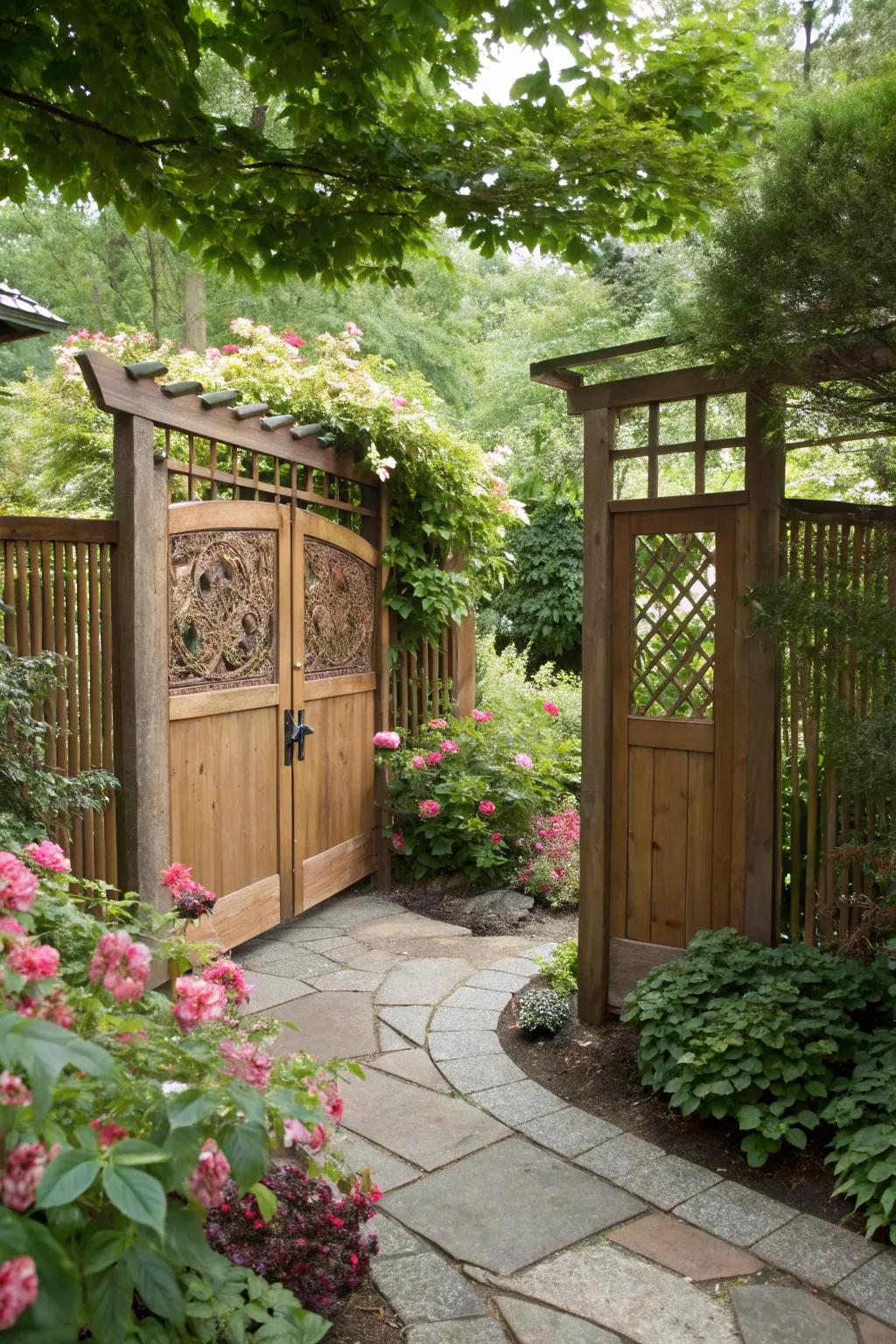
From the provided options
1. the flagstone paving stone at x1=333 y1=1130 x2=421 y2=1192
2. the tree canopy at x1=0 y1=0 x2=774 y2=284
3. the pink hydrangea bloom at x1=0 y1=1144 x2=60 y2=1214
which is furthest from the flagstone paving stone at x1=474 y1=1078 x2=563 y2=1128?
the tree canopy at x1=0 y1=0 x2=774 y2=284

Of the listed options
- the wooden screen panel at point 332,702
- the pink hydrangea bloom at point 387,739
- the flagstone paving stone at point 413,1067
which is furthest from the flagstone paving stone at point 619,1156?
the pink hydrangea bloom at point 387,739

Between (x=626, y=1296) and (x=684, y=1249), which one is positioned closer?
(x=626, y=1296)

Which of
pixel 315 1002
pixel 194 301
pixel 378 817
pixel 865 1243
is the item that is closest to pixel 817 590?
pixel 865 1243

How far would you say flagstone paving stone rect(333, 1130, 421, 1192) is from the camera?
9.91 feet

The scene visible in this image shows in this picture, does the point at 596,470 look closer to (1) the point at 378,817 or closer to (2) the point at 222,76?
(1) the point at 378,817

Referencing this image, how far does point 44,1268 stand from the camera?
1159 mm

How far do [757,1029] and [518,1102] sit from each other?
2.89ft

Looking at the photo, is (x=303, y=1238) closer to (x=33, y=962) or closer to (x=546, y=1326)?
(x=546, y=1326)

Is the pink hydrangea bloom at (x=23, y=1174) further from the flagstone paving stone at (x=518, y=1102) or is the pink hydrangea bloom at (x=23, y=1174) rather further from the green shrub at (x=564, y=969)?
the green shrub at (x=564, y=969)

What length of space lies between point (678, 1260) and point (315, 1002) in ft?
7.25

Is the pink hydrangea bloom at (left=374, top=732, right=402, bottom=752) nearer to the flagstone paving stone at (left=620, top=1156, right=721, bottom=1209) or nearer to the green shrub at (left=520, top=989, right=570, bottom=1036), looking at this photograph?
the green shrub at (left=520, top=989, right=570, bottom=1036)

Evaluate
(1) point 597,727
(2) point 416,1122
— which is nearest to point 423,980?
(2) point 416,1122

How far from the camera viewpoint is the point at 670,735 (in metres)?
4.10

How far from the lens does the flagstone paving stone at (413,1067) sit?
3.72 meters
